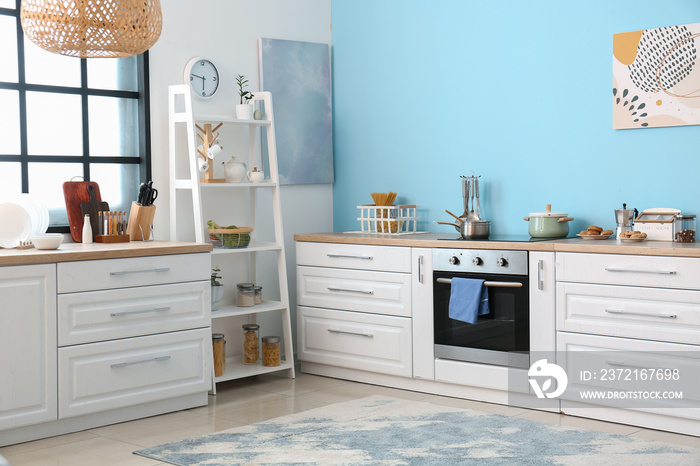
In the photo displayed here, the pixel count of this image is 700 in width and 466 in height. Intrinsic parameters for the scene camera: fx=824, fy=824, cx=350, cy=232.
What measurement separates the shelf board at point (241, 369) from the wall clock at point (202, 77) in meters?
1.53

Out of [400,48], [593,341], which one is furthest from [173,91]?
[593,341]

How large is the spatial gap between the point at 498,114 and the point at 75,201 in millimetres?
2301

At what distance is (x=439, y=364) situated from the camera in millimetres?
4227

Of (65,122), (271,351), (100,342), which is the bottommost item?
(271,351)

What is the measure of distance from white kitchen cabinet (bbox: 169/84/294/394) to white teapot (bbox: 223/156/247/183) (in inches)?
2.5

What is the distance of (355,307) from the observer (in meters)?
4.56

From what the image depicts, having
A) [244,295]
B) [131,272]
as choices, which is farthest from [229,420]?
[244,295]

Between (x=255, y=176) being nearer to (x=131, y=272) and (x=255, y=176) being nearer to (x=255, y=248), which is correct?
(x=255, y=248)

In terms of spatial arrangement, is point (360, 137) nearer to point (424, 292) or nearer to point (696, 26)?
point (424, 292)

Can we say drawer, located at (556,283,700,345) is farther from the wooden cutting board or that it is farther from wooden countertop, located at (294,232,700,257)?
the wooden cutting board

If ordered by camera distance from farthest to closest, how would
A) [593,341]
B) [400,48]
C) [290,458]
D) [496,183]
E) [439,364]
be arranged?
[400,48] → [496,183] → [439,364] → [593,341] → [290,458]

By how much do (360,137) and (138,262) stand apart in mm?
1950

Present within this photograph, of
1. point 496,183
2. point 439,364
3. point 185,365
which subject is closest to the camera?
point 185,365

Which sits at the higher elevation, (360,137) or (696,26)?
(696,26)
